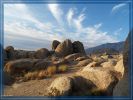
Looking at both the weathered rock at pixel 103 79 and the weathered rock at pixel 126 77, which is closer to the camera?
the weathered rock at pixel 126 77

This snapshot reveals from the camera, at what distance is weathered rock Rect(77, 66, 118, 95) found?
507 inches

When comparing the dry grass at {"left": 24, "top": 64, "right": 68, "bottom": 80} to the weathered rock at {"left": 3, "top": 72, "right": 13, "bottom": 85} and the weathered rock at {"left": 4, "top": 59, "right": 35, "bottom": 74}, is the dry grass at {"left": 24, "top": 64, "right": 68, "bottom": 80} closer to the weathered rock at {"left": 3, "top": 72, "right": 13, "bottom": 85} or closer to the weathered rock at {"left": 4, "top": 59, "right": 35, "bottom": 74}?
the weathered rock at {"left": 3, "top": 72, "right": 13, "bottom": 85}

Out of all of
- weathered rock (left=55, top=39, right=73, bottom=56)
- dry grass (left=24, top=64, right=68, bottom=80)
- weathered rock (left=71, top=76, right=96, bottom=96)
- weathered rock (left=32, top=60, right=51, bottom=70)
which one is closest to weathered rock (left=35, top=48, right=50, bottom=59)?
weathered rock (left=55, top=39, right=73, bottom=56)

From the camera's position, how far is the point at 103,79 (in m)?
13.4

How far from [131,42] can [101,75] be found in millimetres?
4097

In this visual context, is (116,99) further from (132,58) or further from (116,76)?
(116,76)

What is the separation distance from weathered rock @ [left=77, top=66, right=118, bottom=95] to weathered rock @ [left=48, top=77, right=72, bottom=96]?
4.87 feet

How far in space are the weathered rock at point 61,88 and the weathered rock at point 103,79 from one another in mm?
1484

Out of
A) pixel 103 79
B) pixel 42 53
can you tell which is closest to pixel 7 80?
pixel 103 79

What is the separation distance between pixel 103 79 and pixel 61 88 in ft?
7.48

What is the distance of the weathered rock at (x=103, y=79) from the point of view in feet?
42.3

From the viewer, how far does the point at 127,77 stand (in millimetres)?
10047

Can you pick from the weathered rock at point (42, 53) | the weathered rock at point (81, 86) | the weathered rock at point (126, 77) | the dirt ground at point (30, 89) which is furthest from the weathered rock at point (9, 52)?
the weathered rock at point (126, 77)

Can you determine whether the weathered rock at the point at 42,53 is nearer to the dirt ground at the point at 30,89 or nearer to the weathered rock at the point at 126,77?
the dirt ground at the point at 30,89
